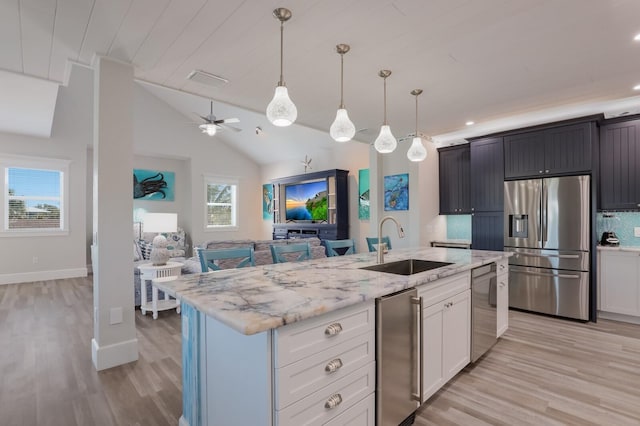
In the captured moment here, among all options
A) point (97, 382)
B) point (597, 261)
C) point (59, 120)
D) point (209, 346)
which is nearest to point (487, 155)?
point (597, 261)

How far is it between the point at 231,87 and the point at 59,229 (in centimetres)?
556

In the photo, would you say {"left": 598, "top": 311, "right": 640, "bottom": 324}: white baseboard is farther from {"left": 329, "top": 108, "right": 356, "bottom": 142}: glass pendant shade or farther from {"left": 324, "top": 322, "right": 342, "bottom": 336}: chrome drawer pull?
{"left": 324, "top": 322, "right": 342, "bottom": 336}: chrome drawer pull

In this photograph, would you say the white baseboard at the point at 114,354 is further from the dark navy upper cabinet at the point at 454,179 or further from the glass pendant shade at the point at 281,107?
the dark navy upper cabinet at the point at 454,179

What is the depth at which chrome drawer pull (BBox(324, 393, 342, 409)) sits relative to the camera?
1.33 m

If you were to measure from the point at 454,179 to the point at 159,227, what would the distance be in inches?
179

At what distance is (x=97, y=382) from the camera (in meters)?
2.39

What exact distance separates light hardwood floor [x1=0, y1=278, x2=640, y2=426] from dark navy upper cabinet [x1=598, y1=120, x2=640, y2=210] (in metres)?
1.48

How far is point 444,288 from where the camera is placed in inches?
85.0

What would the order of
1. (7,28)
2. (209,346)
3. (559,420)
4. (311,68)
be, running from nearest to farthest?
1. (209,346)
2. (559,420)
3. (7,28)
4. (311,68)

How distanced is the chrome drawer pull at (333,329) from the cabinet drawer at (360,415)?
1.22 feet

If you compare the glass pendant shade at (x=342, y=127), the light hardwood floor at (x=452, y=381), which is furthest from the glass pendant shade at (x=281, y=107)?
the light hardwood floor at (x=452, y=381)

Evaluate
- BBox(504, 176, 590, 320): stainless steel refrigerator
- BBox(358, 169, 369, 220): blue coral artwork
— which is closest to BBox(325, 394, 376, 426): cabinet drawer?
BBox(504, 176, 590, 320): stainless steel refrigerator

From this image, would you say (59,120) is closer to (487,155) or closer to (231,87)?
(231,87)

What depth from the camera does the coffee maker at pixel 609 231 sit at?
12.7 ft
